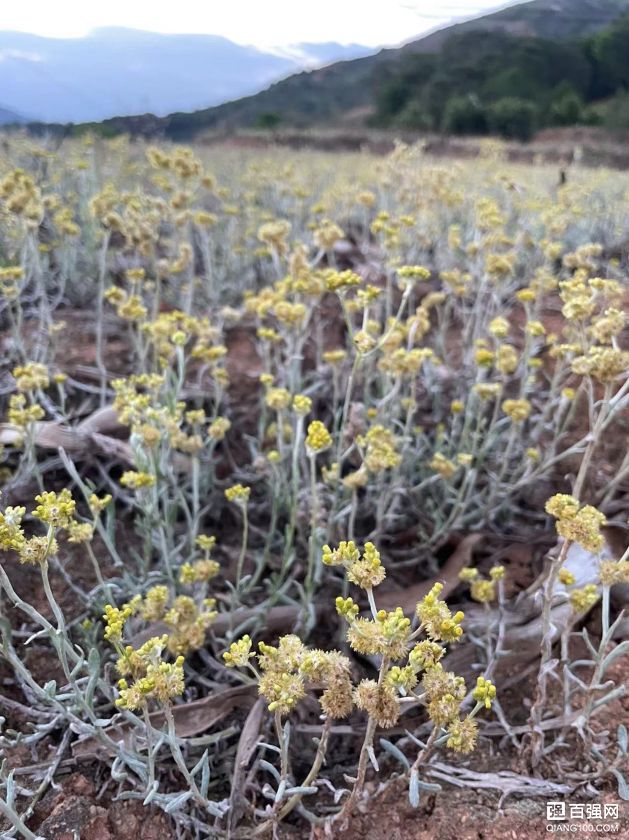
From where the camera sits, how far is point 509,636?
6.18ft

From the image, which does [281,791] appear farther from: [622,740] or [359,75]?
[359,75]

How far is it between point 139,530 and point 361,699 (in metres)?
1.24

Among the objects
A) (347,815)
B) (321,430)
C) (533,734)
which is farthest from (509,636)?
(321,430)

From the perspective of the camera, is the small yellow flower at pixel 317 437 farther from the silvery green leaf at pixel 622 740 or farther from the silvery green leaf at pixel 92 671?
the silvery green leaf at pixel 622 740

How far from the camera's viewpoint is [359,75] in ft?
71.6

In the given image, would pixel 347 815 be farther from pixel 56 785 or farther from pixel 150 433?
pixel 150 433

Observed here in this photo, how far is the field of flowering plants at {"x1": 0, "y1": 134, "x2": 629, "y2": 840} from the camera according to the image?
1321mm

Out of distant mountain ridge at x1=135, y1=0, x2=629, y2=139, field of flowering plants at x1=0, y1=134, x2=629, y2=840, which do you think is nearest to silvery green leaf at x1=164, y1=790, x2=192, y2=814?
field of flowering plants at x1=0, y1=134, x2=629, y2=840

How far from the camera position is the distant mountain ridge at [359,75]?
13.6m

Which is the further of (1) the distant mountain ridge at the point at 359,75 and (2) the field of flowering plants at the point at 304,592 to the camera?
(1) the distant mountain ridge at the point at 359,75

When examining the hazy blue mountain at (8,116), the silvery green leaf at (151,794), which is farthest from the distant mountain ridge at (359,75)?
the silvery green leaf at (151,794)

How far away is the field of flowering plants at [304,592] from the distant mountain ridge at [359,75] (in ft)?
33.0

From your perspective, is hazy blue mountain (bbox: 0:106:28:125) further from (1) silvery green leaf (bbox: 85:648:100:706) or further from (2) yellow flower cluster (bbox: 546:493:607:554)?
(2) yellow flower cluster (bbox: 546:493:607:554)

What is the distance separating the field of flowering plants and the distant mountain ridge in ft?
33.0
